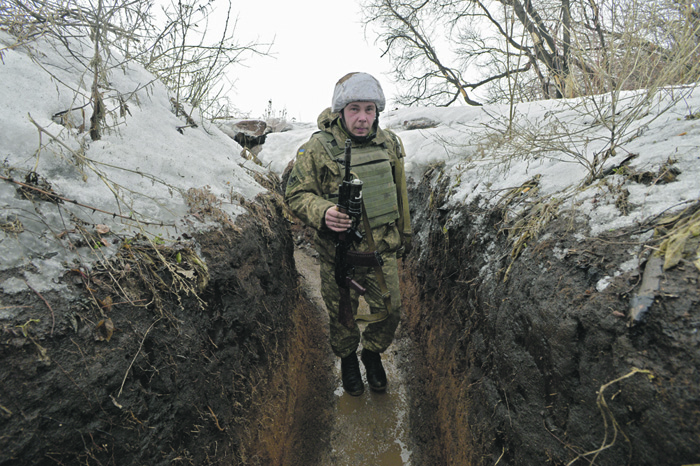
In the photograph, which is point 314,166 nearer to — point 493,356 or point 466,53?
point 493,356

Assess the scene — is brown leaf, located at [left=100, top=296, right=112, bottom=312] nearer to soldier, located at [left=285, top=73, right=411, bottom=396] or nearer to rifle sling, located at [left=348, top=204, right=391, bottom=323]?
soldier, located at [left=285, top=73, right=411, bottom=396]

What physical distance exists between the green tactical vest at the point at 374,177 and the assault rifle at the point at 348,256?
0.19 metres

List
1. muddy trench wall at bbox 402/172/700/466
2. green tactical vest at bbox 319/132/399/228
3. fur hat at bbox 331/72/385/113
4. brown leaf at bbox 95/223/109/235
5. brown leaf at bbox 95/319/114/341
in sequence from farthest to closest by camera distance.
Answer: green tactical vest at bbox 319/132/399/228 → fur hat at bbox 331/72/385/113 → brown leaf at bbox 95/223/109/235 → brown leaf at bbox 95/319/114/341 → muddy trench wall at bbox 402/172/700/466

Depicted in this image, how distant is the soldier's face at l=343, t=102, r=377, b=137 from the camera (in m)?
2.78

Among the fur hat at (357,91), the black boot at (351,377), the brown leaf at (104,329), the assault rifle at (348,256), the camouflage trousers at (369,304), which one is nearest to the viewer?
the brown leaf at (104,329)

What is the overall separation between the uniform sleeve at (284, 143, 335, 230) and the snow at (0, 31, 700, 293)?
55 centimetres

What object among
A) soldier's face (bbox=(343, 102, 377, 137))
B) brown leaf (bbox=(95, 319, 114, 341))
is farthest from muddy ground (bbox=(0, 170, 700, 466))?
soldier's face (bbox=(343, 102, 377, 137))

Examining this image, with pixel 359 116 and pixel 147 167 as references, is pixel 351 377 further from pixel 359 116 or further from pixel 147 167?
pixel 147 167

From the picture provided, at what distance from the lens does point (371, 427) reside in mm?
3100

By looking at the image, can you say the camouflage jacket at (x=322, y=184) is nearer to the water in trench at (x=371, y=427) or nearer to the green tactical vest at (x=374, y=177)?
the green tactical vest at (x=374, y=177)

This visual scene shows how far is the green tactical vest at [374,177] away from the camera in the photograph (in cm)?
284

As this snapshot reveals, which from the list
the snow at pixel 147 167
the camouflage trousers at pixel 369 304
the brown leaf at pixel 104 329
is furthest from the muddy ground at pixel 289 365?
the camouflage trousers at pixel 369 304

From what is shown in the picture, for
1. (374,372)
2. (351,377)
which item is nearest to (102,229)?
(351,377)

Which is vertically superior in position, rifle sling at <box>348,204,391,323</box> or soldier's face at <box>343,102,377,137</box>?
soldier's face at <box>343,102,377,137</box>
